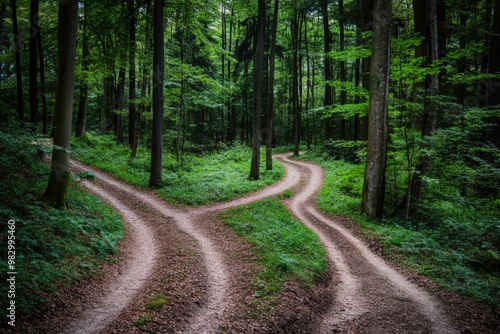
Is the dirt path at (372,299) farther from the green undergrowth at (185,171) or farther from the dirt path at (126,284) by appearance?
the green undergrowth at (185,171)

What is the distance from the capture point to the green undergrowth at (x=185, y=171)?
47.8ft

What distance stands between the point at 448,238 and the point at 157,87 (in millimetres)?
13981

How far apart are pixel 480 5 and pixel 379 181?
49.1 feet

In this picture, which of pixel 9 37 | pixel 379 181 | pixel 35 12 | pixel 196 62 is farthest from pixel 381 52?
pixel 9 37

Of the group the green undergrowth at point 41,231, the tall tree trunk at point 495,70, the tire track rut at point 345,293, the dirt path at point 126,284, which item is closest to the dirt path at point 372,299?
the tire track rut at point 345,293

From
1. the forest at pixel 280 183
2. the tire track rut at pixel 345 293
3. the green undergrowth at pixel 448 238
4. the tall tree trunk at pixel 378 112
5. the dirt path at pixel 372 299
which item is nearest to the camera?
the tire track rut at pixel 345 293

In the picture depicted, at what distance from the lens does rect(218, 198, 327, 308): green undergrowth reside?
22.3 feet

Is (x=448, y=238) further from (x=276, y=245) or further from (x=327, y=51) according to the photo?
(x=327, y=51)

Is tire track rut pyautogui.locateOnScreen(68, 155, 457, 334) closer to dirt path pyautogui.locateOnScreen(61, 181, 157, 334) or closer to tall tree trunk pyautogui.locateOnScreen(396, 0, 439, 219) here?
dirt path pyautogui.locateOnScreen(61, 181, 157, 334)

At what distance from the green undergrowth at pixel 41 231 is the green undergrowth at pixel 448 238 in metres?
8.73

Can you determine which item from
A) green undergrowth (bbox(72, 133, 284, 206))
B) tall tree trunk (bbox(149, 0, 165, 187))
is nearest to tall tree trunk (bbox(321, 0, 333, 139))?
green undergrowth (bbox(72, 133, 284, 206))

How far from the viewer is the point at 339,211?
1326 cm

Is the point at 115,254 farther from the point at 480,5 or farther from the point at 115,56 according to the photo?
the point at 480,5

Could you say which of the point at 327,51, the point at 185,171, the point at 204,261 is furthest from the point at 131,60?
the point at 327,51
